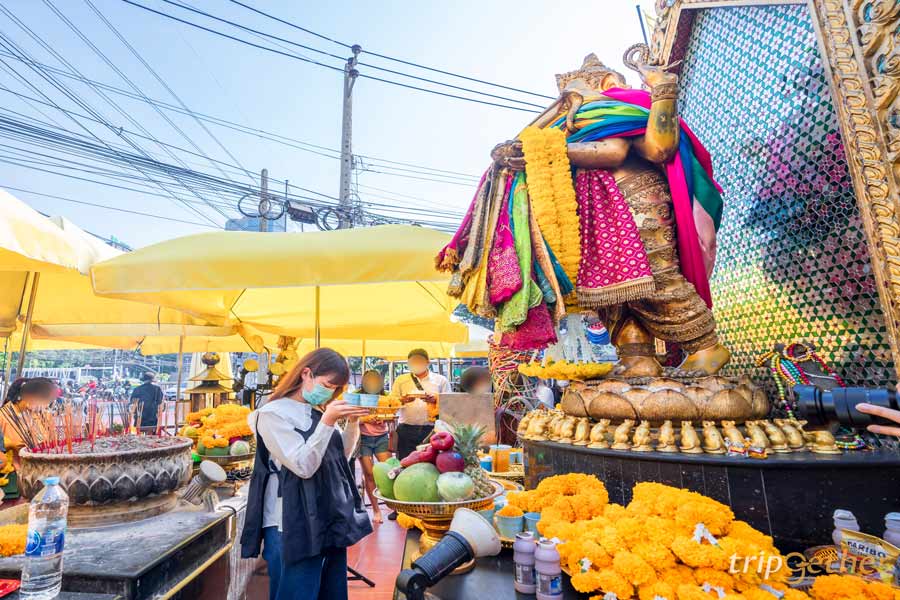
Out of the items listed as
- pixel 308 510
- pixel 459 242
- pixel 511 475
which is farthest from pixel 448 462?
pixel 511 475

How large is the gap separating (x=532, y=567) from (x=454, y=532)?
317 mm

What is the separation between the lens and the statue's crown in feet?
10.8

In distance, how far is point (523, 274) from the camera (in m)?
2.45

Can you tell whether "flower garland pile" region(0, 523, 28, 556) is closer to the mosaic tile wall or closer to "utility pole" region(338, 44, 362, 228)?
the mosaic tile wall

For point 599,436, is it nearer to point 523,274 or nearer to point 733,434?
point 733,434

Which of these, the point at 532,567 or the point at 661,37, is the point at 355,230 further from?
the point at 661,37

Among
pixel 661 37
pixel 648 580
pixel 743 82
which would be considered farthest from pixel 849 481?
pixel 661 37

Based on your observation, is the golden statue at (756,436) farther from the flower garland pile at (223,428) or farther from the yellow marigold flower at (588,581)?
the flower garland pile at (223,428)

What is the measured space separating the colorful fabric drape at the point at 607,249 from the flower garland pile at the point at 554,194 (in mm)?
105

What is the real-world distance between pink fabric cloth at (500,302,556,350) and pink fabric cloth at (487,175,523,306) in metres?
0.16

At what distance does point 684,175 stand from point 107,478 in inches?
137

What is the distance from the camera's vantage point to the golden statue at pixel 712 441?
2238 mm

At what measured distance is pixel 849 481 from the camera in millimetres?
2041

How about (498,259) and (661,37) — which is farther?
(661,37)
